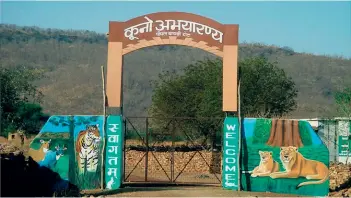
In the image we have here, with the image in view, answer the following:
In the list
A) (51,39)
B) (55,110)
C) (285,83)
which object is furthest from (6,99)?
(51,39)

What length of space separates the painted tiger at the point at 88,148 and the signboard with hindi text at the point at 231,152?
14.3 ft

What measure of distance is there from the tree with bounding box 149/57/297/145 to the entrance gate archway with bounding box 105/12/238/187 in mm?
16853

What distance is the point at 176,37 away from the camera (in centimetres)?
2302

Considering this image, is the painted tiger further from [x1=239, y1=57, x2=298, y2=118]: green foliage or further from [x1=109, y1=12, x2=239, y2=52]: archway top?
[x1=239, y1=57, x2=298, y2=118]: green foliage

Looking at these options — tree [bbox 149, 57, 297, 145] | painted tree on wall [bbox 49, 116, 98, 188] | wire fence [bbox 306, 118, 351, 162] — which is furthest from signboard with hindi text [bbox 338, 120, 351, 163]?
painted tree on wall [bbox 49, 116, 98, 188]

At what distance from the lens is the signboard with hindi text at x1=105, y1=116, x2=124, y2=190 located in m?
22.3

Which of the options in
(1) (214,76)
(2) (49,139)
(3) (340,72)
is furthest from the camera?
(3) (340,72)

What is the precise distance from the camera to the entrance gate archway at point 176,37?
22.8 m

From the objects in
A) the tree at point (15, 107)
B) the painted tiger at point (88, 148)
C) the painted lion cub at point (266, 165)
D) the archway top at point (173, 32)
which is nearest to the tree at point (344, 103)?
the painted lion cub at point (266, 165)

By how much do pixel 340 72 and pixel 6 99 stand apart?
239 ft

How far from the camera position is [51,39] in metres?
127

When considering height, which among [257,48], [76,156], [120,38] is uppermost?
[257,48]

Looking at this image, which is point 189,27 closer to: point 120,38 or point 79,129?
point 120,38

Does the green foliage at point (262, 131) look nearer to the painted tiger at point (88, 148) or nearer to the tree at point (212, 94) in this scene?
the painted tiger at point (88, 148)
